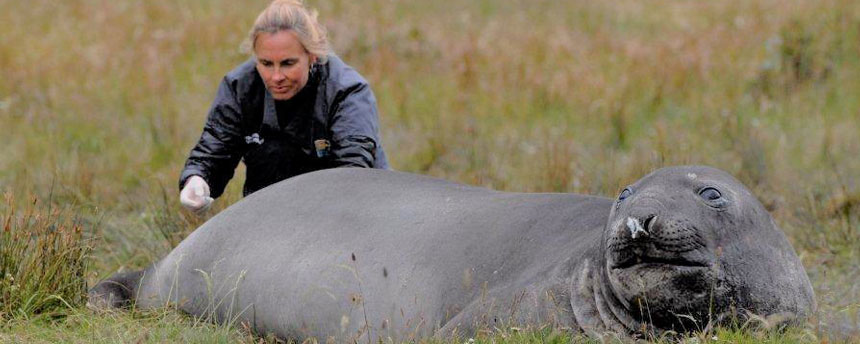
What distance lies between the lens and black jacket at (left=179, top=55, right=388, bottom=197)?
17.7 ft

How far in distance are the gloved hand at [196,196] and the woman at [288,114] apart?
0.15 metres

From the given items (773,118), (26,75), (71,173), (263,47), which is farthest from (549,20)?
(263,47)

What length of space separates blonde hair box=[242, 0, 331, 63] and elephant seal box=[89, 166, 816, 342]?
0.67 metres

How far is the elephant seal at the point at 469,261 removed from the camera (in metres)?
Result: 3.21

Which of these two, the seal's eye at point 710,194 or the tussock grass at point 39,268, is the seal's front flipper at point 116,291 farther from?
the seal's eye at point 710,194

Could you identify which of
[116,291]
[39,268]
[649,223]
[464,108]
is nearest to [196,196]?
[116,291]

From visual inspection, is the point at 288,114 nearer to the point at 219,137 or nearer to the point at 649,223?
the point at 219,137

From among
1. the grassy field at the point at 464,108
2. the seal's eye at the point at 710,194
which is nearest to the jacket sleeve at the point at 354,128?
the grassy field at the point at 464,108

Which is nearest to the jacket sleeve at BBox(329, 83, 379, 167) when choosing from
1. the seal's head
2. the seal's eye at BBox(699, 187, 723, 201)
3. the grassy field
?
the grassy field

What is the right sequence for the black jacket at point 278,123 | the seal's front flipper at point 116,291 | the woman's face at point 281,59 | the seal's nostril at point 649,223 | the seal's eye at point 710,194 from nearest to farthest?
A: the seal's nostril at point 649,223 < the seal's eye at point 710,194 < the seal's front flipper at point 116,291 < the woman's face at point 281,59 < the black jacket at point 278,123

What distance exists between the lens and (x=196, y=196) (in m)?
5.00

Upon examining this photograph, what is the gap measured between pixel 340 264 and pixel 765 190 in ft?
11.5

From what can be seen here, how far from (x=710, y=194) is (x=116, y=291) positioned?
2478 mm

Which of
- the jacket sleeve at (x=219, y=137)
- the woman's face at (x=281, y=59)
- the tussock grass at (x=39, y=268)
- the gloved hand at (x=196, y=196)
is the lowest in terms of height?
the tussock grass at (x=39, y=268)
